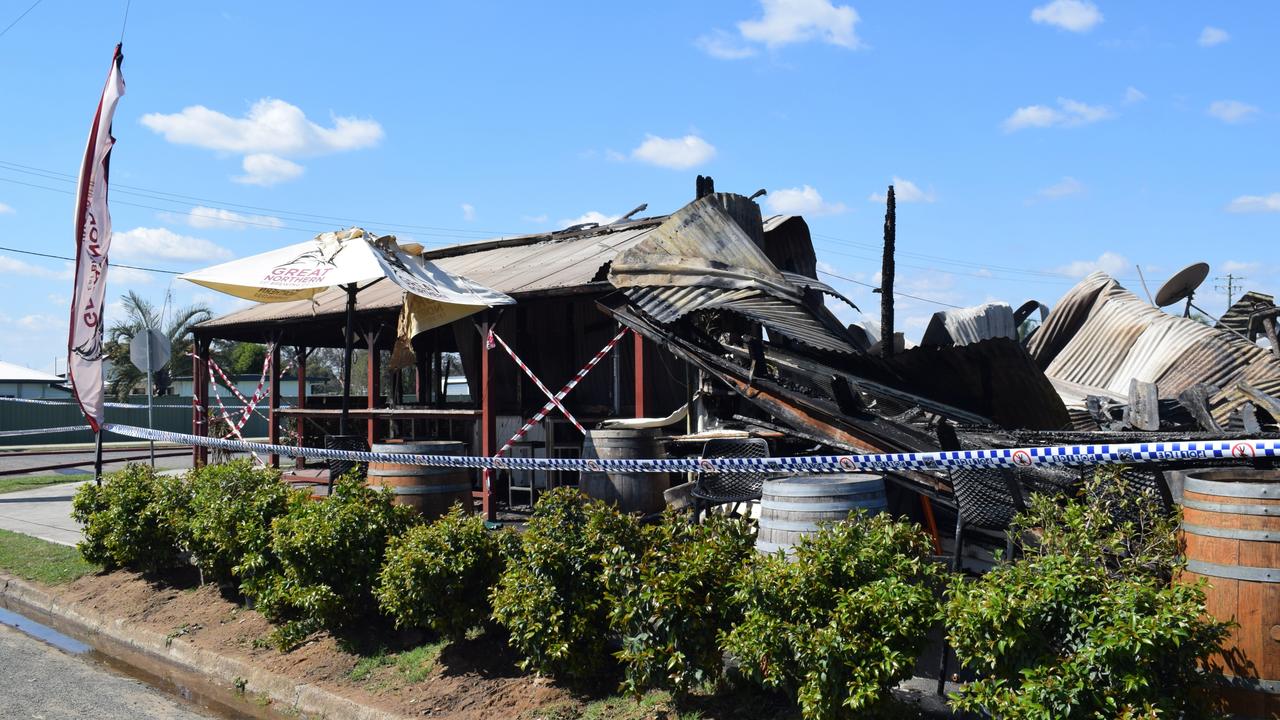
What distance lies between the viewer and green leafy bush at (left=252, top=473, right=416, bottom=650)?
675 centimetres

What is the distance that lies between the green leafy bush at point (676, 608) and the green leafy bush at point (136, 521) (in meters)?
5.42

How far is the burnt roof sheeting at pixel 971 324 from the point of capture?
1225 centimetres

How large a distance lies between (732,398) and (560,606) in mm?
4040

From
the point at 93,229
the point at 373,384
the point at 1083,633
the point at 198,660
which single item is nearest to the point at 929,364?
the point at 1083,633

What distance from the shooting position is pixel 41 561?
10.7 meters

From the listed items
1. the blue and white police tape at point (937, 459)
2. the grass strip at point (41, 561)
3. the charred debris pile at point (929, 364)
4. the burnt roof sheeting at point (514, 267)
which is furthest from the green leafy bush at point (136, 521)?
the charred debris pile at point (929, 364)

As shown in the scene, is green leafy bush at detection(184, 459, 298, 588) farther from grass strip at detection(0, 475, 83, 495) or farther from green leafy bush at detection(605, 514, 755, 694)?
grass strip at detection(0, 475, 83, 495)

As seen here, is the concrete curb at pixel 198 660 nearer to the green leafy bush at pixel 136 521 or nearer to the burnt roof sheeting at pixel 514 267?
the green leafy bush at pixel 136 521

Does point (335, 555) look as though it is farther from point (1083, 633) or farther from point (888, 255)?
point (888, 255)

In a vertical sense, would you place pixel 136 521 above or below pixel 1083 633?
below

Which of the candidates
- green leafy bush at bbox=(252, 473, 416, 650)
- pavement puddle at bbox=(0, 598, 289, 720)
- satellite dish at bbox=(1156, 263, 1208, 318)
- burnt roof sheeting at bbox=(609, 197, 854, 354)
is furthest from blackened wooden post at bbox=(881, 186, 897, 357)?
pavement puddle at bbox=(0, 598, 289, 720)

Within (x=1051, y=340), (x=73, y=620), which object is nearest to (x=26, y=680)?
(x=73, y=620)

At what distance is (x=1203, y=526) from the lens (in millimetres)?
3963

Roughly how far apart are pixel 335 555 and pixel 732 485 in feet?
9.37
